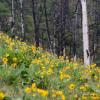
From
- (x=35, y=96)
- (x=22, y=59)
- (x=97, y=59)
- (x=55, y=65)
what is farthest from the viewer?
Answer: (x=97, y=59)

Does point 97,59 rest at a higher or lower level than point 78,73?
lower

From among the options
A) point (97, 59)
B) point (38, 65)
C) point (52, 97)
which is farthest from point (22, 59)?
point (97, 59)

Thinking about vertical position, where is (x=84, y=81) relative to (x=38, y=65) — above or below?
below

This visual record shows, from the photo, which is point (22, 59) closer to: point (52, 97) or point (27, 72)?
point (27, 72)

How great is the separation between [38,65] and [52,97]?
229 cm

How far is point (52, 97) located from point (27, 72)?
1685 mm

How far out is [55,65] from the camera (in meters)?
9.81

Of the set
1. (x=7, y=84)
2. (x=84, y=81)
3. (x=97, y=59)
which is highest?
(x=7, y=84)

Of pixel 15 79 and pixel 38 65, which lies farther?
pixel 38 65

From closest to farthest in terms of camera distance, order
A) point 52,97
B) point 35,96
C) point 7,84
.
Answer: point 35,96 < point 52,97 < point 7,84

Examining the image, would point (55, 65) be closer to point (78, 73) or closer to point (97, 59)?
point (78, 73)

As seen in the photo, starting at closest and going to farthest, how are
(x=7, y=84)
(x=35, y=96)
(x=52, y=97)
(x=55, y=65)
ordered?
(x=35, y=96), (x=52, y=97), (x=7, y=84), (x=55, y=65)

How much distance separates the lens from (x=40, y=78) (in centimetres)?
725

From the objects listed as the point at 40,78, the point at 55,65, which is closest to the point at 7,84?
the point at 40,78
